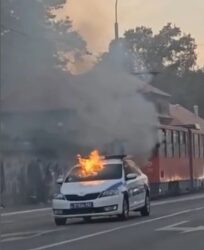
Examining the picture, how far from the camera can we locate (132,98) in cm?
3048

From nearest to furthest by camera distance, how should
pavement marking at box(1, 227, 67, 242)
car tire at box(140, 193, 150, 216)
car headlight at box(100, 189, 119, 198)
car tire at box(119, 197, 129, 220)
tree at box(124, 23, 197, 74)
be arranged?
pavement marking at box(1, 227, 67, 242) < car headlight at box(100, 189, 119, 198) < car tire at box(119, 197, 129, 220) < car tire at box(140, 193, 150, 216) < tree at box(124, 23, 197, 74)

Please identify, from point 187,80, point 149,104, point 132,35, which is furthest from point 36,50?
point 187,80

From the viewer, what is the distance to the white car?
24312mm

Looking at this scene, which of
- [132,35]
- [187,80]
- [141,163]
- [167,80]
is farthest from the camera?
[187,80]

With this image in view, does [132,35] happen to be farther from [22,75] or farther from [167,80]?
[167,80]

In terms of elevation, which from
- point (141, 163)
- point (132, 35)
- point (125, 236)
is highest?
point (132, 35)

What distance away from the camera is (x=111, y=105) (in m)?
29.3

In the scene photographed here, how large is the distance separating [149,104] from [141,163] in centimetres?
471

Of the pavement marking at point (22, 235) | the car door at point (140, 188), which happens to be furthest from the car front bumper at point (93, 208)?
the car door at point (140, 188)

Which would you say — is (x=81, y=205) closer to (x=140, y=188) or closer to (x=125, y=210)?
(x=125, y=210)

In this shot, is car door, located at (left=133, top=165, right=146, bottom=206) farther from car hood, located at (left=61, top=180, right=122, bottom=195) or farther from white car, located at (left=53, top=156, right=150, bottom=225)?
car hood, located at (left=61, top=180, right=122, bottom=195)

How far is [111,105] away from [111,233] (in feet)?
28.8

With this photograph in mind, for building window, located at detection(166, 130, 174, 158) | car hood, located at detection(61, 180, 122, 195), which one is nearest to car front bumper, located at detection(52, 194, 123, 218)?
car hood, located at detection(61, 180, 122, 195)

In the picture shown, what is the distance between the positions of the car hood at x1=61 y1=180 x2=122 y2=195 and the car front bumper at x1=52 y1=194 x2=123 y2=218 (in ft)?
0.94
